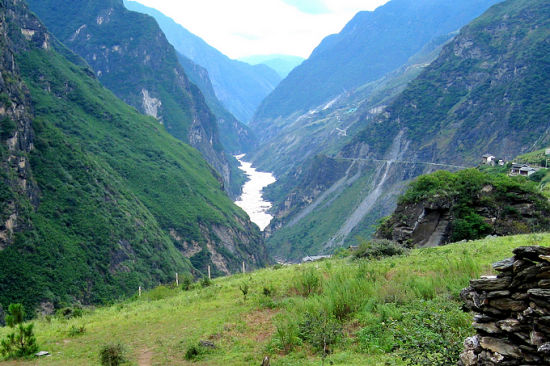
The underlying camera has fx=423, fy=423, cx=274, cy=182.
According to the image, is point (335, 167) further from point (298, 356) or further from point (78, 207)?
point (298, 356)

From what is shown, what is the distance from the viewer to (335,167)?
15338cm

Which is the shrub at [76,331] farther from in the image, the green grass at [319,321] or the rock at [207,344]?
the rock at [207,344]

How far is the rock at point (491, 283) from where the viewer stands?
895 centimetres

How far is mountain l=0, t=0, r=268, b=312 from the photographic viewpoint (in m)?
55.5

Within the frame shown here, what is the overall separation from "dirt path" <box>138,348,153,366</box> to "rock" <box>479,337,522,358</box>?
1051cm

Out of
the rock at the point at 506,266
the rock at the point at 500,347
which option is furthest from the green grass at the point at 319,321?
the rock at the point at 506,266

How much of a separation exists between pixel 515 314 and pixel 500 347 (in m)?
0.74

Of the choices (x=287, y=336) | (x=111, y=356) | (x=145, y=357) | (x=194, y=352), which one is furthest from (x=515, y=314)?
(x=111, y=356)

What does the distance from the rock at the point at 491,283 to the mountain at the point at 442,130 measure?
9696 centimetres

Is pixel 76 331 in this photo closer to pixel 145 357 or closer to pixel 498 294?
pixel 145 357

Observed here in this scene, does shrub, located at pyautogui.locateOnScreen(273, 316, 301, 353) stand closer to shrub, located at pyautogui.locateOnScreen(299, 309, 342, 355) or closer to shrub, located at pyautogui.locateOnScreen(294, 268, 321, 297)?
shrub, located at pyautogui.locateOnScreen(299, 309, 342, 355)

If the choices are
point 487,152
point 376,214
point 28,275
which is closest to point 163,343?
point 28,275

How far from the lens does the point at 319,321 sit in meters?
14.5

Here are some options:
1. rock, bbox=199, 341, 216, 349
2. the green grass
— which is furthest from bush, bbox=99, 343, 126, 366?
rock, bbox=199, 341, 216, 349
